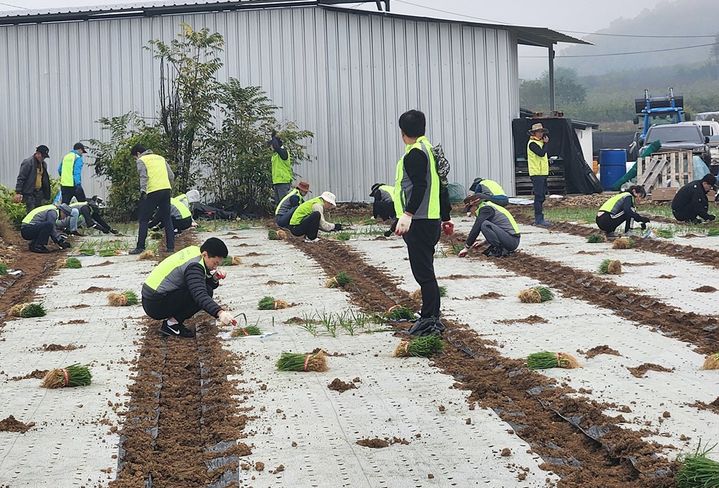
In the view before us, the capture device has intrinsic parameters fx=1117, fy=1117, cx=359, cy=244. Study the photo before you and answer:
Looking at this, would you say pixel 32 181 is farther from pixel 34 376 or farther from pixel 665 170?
pixel 665 170

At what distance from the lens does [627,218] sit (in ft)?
53.3

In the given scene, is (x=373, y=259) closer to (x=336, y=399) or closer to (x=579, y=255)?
(x=579, y=255)

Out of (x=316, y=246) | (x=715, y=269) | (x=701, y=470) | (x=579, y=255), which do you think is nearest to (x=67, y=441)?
(x=701, y=470)

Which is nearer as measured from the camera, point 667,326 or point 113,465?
point 113,465

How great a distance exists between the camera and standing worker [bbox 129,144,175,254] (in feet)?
52.9

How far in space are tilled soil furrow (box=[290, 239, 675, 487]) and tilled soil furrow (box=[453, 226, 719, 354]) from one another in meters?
1.59

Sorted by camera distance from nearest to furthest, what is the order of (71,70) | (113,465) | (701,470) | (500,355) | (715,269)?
(701,470) < (113,465) < (500,355) < (715,269) < (71,70)

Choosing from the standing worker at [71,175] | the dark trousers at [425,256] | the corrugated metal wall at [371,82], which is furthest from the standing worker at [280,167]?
the dark trousers at [425,256]

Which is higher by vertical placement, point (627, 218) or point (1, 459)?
point (627, 218)

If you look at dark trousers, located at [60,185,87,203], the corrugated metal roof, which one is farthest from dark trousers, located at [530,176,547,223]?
dark trousers, located at [60,185,87,203]

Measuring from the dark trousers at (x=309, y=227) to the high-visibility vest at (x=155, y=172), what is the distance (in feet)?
7.86

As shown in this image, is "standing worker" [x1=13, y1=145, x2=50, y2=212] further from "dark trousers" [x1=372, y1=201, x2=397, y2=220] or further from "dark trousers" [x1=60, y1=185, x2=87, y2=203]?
"dark trousers" [x1=372, y1=201, x2=397, y2=220]

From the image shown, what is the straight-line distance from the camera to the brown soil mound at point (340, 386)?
23.2 ft

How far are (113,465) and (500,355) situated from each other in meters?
3.42
